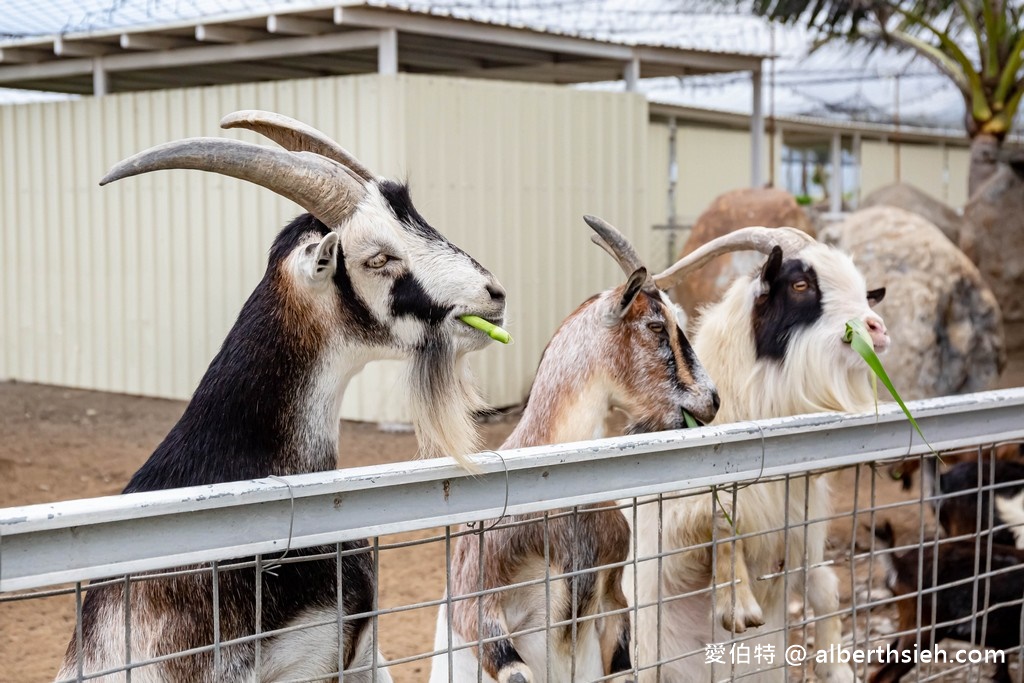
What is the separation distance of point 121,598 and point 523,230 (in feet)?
25.4

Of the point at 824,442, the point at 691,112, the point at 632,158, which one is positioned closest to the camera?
the point at 824,442

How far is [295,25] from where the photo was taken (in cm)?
885

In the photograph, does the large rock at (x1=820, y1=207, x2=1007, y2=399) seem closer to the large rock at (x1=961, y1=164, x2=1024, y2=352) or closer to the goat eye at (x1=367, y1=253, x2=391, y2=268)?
the large rock at (x1=961, y1=164, x2=1024, y2=352)

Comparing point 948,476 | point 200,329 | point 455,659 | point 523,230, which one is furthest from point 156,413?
point 455,659

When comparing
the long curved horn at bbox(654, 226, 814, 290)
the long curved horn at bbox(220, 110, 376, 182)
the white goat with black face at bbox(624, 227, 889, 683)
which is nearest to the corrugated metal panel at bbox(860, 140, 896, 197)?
the long curved horn at bbox(654, 226, 814, 290)

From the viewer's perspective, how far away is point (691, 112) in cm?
1780

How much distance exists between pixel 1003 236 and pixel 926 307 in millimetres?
5607

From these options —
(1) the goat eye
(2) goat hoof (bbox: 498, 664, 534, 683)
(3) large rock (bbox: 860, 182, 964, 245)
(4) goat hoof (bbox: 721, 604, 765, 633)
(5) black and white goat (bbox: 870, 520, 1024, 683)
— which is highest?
(3) large rock (bbox: 860, 182, 964, 245)

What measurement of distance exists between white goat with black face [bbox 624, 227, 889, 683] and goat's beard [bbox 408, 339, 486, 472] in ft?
3.33

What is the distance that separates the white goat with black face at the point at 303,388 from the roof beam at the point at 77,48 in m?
9.01

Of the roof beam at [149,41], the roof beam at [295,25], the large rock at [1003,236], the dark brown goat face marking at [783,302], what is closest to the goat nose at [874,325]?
the dark brown goat face marking at [783,302]

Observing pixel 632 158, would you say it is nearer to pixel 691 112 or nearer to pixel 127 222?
pixel 127 222

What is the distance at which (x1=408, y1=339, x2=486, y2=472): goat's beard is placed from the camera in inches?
89.8

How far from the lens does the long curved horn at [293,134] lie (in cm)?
245
